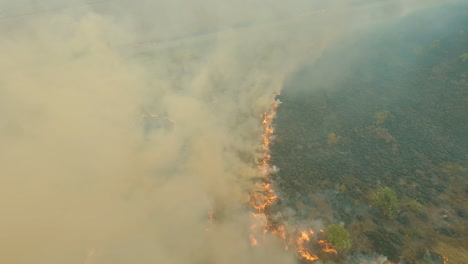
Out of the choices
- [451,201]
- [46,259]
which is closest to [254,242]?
[46,259]

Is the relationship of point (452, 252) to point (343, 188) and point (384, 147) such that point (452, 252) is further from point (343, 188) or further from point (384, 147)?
point (384, 147)

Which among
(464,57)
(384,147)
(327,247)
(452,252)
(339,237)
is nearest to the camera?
(452,252)

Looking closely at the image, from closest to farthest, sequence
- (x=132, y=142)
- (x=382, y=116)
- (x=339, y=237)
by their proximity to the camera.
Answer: (x=339, y=237) < (x=132, y=142) < (x=382, y=116)

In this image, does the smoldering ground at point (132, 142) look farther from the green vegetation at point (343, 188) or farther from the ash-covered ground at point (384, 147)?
the green vegetation at point (343, 188)

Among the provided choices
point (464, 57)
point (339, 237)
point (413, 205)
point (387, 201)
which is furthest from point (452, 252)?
point (464, 57)

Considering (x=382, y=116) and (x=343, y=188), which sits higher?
(x=382, y=116)

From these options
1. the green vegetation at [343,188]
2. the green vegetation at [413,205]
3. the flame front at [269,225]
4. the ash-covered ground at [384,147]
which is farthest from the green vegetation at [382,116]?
the flame front at [269,225]

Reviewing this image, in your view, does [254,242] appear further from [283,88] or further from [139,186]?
[283,88]
